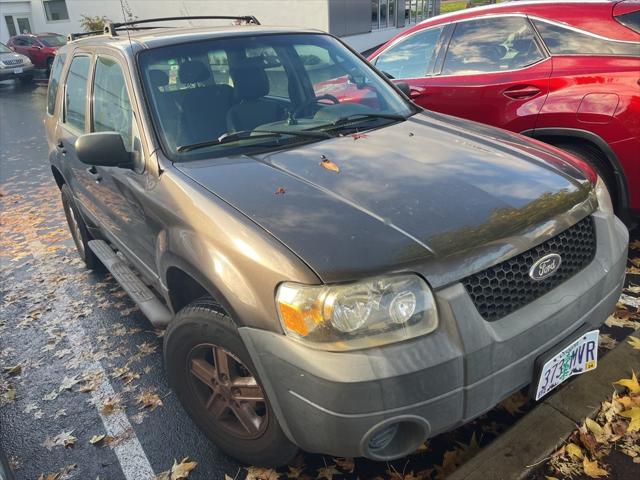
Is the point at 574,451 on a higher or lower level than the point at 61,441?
higher

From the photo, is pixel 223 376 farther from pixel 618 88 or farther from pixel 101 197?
pixel 618 88

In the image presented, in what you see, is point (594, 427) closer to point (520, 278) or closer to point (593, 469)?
point (593, 469)

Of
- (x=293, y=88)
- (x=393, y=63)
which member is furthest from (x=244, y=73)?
(x=393, y=63)

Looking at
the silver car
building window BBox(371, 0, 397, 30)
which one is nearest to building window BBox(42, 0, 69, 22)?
the silver car

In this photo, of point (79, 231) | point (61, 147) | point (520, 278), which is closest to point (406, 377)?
point (520, 278)

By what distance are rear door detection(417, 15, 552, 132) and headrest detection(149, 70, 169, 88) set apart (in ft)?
8.80

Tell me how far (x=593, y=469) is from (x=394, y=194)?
148 centimetres

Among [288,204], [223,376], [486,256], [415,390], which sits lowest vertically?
[223,376]

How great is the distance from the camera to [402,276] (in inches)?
69.0

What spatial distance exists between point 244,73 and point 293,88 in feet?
1.20

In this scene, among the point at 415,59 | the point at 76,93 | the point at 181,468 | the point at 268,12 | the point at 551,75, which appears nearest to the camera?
the point at 181,468

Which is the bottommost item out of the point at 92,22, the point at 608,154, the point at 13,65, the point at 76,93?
the point at 13,65

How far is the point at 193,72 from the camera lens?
9.55 ft

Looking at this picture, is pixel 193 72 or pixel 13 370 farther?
pixel 13 370
